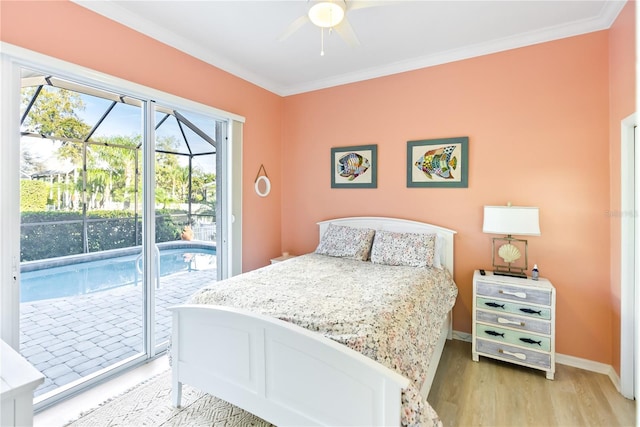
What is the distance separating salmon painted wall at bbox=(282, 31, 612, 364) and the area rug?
7.48 feet

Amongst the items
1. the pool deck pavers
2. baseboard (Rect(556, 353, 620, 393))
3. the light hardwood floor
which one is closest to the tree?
the pool deck pavers

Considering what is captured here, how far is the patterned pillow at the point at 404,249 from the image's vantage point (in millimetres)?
2789

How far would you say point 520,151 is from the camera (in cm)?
271

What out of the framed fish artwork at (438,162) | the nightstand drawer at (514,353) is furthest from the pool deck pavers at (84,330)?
the nightstand drawer at (514,353)

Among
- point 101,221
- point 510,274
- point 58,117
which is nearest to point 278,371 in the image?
point 101,221

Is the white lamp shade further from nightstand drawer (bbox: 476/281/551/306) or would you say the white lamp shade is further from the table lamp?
nightstand drawer (bbox: 476/281/551/306)

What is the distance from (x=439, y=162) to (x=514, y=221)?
3.05 feet

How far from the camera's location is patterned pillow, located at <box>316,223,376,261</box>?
10.2 feet

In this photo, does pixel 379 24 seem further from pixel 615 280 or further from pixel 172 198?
pixel 615 280

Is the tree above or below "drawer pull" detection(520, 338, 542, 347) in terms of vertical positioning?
above

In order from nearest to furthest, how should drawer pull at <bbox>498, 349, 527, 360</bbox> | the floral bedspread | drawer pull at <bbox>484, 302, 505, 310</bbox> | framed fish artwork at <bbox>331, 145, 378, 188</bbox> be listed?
1. the floral bedspread
2. drawer pull at <bbox>498, 349, 527, 360</bbox>
3. drawer pull at <bbox>484, 302, 505, 310</bbox>
4. framed fish artwork at <bbox>331, 145, 378, 188</bbox>

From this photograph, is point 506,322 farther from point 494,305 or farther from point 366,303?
point 366,303

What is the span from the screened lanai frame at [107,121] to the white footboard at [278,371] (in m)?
1.25

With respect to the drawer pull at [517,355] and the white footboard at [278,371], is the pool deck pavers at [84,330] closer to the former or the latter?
the white footboard at [278,371]
